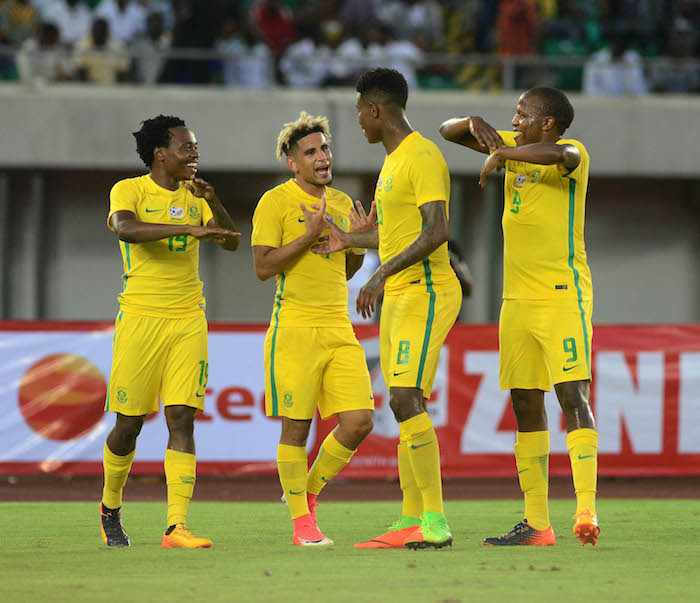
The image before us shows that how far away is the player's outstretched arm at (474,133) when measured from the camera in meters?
6.79

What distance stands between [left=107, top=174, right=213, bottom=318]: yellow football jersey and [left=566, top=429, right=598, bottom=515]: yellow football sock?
7.76 ft

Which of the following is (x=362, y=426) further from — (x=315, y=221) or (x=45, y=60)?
(x=45, y=60)

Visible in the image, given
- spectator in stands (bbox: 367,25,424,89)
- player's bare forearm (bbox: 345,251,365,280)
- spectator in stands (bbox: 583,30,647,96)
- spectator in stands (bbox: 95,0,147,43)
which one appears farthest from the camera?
spectator in stands (bbox: 95,0,147,43)

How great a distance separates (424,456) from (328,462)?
2.74ft

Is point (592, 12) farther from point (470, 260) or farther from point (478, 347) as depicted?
point (478, 347)

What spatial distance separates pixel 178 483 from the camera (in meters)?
6.94

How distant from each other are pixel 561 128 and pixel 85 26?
12395 millimetres

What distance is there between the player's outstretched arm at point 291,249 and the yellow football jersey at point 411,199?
373 mm

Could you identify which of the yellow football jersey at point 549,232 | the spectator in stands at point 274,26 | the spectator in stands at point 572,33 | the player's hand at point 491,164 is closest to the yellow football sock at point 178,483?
the yellow football jersey at point 549,232

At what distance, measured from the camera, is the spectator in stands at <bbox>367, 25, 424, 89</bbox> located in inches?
651

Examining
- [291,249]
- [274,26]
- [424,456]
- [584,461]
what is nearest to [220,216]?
[291,249]

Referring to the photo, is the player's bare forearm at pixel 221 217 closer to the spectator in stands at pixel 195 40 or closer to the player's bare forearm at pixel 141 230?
the player's bare forearm at pixel 141 230

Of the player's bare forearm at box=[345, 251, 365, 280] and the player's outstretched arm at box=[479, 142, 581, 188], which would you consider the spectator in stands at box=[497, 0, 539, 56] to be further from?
the player's outstretched arm at box=[479, 142, 581, 188]

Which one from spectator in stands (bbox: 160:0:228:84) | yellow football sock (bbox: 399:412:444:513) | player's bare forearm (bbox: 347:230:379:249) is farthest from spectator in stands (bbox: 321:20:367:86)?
yellow football sock (bbox: 399:412:444:513)
